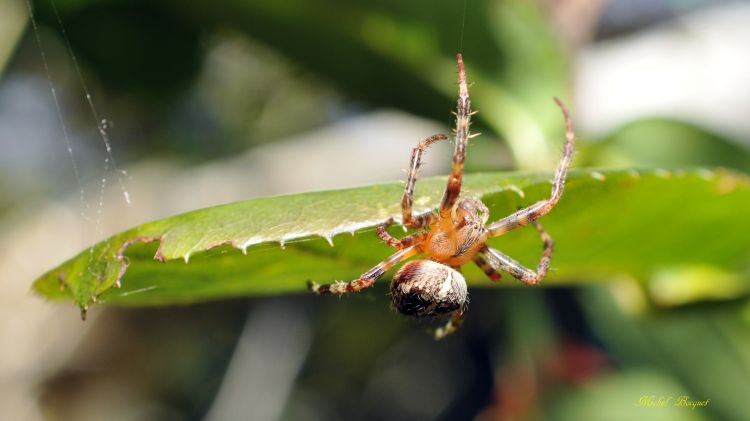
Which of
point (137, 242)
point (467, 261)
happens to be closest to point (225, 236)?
point (137, 242)

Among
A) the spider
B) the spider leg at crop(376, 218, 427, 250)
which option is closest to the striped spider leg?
the spider

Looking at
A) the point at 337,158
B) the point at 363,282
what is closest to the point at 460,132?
the point at 363,282

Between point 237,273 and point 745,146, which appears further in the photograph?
point 745,146

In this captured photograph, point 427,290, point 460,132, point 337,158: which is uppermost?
point 337,158

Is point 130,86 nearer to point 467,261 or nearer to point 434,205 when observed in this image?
point 467,261

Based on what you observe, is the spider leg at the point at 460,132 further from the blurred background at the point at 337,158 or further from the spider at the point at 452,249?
the blurred background at the point at 337,158

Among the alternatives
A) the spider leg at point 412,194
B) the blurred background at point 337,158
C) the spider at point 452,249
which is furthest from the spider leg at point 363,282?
the blurred background at point 337,158

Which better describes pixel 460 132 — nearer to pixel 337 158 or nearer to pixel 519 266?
pixel 519 266
